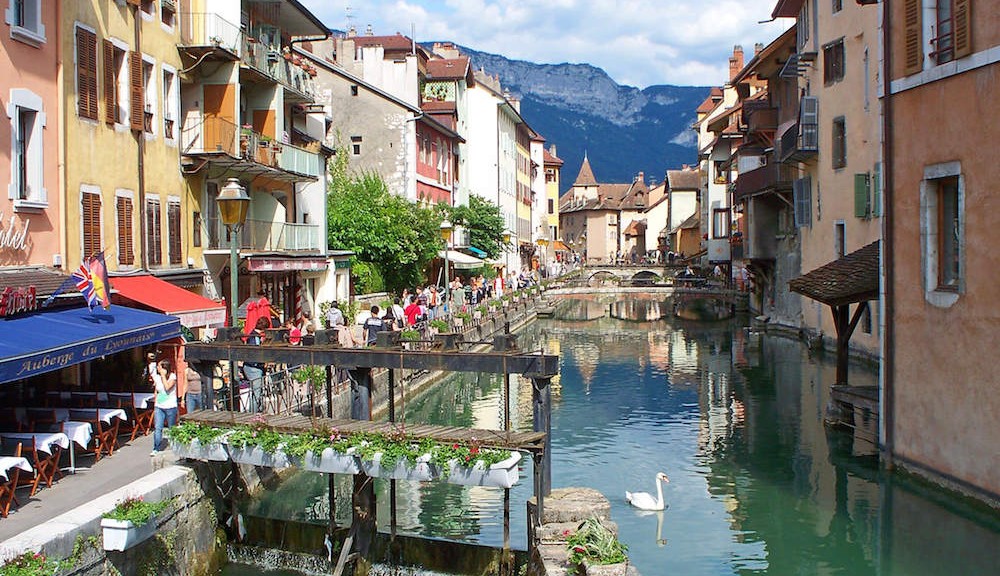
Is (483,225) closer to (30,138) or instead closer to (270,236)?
(270,236)

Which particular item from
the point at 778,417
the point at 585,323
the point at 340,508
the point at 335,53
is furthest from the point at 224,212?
the point at 585,323

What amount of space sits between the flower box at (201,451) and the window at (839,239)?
90.0ft

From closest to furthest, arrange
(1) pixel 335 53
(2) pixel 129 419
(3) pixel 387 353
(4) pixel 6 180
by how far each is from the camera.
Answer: (3) pixel 387 353, (4) pixel 6 180, (2) pixel 129 419, (1) pixel 335 53

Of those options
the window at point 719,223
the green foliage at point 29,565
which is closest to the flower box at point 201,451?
the green foliage at point 29,565

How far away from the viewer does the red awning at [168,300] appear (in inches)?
748

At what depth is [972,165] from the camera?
15336mm

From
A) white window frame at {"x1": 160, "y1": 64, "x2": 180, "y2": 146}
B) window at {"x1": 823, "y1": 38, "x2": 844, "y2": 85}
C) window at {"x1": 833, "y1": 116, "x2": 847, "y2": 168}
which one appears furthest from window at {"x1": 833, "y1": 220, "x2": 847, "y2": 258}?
white window frame at {"x1": 160, "y1": 64, "x2": 180, "y2": 146}

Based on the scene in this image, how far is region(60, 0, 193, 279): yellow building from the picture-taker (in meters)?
18.9

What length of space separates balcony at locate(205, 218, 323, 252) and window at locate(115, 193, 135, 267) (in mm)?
4475

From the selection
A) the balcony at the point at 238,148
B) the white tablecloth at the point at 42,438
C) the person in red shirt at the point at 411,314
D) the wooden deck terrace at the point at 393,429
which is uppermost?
the balcony at the point at 238,148

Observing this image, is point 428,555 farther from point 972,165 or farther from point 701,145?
point 701,145

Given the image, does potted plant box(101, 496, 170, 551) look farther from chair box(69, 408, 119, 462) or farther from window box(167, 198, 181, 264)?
window box(167, 198, 181, 264)

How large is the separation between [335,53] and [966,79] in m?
41.9

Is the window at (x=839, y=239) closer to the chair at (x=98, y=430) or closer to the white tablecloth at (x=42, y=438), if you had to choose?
the chair at (x=98, y=430)
